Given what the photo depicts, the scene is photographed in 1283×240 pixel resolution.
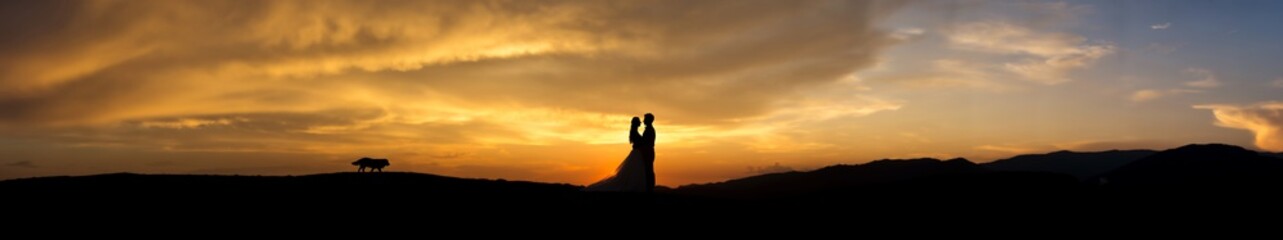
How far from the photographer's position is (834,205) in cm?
2023

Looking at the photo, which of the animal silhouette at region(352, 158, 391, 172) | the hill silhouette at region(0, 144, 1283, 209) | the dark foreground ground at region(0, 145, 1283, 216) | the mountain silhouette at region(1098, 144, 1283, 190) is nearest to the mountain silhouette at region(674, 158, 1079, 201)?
the mountain silhouette at region(1098, 144, 1283, 190)

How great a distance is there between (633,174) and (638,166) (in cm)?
26

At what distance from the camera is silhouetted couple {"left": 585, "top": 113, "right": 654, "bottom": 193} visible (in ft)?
72.4

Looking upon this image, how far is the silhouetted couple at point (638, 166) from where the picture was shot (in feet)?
72.4

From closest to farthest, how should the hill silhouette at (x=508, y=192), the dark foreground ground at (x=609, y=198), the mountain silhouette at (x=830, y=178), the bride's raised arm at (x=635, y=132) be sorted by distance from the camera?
1. the dark foreground ground at (x=609, y=198)
2. the hill silhouette at (x=508, y=192)
3. the bride's raised arm at (x=635, y=132)
4. the mountain silhouette at (x=830, y=178)

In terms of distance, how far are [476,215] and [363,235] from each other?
283cm

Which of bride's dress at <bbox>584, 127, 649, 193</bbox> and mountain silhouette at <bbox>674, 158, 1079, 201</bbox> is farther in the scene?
mountain silhouette at <bbox>674, 158, 1079, 201</bbox>

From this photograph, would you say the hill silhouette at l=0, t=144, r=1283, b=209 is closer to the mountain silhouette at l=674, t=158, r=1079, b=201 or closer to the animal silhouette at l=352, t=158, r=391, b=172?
the animal silhouette at l=352, t=158, r=391, b=172

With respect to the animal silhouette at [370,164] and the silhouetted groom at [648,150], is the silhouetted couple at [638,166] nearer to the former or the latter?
the silhouetted groom at [648,150]

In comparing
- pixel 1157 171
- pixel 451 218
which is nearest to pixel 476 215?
pixel 451 218

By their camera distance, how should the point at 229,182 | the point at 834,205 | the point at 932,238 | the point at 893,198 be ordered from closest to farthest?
the point at 932,238
the point at 834,205
the point at 893,198
the point at 229,182

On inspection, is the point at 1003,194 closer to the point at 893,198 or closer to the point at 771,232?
the point at 893,198

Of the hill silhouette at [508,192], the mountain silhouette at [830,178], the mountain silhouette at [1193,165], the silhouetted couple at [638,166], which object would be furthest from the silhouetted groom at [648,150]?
the mountain silhouette at [1193,165]

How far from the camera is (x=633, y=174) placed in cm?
2236
